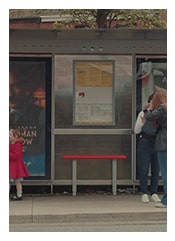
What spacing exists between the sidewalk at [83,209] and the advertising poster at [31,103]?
0.80m

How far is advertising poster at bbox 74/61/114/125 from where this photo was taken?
10023 millimetres

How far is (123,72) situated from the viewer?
1009cm

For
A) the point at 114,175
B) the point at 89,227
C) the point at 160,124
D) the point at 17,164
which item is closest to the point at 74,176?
the point at 114,175

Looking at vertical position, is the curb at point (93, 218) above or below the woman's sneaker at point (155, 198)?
Result: below

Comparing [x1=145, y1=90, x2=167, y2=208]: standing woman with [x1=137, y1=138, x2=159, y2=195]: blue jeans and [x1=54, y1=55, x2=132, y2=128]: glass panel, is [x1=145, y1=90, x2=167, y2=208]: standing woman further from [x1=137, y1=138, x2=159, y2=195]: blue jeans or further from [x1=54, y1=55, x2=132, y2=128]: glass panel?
[x1=54, y1=55, x2=132, y2=128]: glass panel

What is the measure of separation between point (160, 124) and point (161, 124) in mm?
55

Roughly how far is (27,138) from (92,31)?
80.4 inches

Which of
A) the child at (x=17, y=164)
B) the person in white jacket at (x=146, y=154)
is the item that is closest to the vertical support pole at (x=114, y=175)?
the person in white jacket at (x=146, y=154)

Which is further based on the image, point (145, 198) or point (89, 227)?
point (145, 198)

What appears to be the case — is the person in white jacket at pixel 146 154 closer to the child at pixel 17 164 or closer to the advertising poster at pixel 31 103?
the advertising poster at pixel 31 103

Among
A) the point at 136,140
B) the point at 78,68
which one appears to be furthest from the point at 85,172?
the point at 78,68

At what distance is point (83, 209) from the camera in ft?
28.5

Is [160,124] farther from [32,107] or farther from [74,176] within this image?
[32,107]

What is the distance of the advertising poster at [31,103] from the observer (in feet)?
32.9
